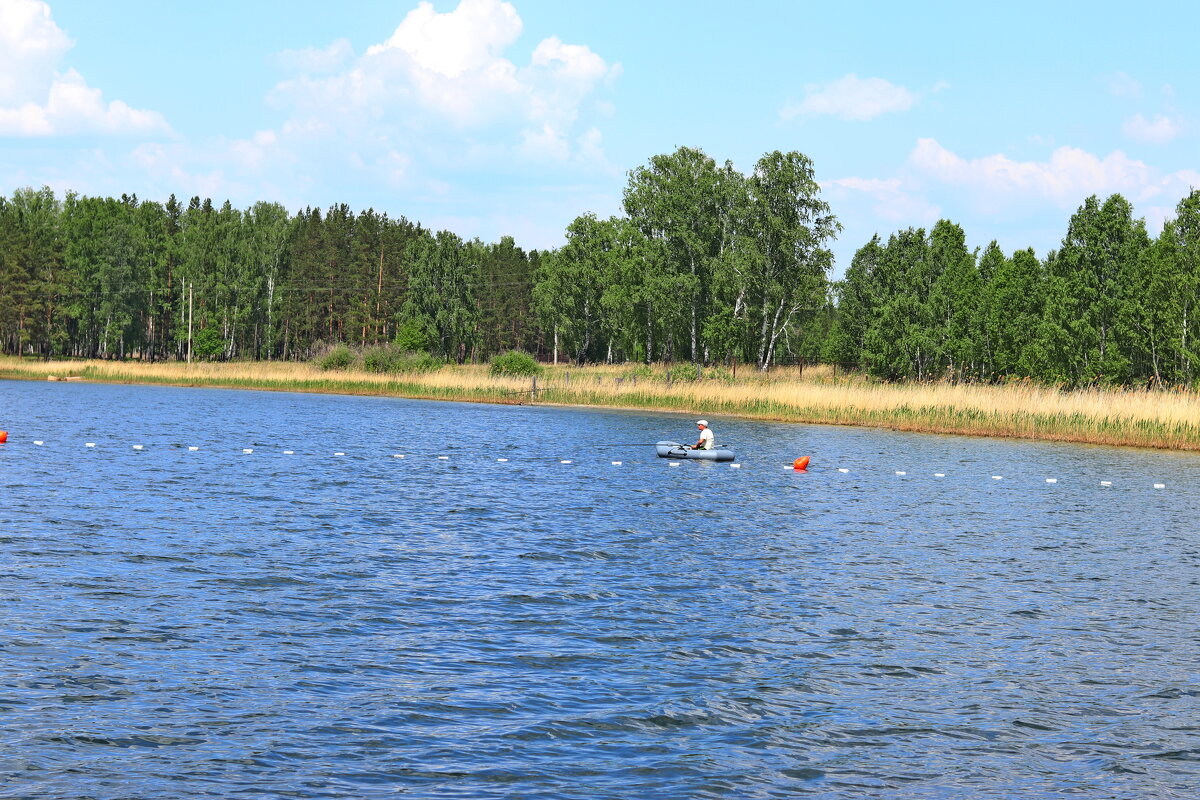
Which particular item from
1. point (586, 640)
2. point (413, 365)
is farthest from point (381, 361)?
point (586, 640)

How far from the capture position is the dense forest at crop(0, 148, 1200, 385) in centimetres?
5375

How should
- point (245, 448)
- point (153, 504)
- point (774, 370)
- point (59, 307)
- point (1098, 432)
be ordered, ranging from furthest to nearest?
point (59, 307)
point (774, 370)
point (1098, 432)
point (245, 448)
point (153, 504)

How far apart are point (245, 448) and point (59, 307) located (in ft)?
308

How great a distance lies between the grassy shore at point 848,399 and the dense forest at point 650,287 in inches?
168

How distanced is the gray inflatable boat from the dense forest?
23603 millimetres

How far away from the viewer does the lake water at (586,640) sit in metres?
9.67

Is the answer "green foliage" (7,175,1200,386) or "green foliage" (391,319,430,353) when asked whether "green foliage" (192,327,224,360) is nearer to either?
"green foliage" (7,175,1200,386)

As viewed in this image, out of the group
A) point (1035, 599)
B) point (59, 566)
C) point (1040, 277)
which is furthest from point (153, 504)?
point (1040, 277)

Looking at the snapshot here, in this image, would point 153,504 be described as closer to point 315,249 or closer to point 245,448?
point 245,448

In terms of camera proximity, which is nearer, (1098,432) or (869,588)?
(869,588)

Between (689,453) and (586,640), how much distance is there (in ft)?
76.7

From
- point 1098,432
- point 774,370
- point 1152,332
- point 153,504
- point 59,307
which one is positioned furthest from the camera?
point 59,307

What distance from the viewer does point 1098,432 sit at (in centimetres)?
4450

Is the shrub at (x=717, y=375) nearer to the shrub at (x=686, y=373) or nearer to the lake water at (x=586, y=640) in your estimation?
the shrub at (x=686, y=373)
